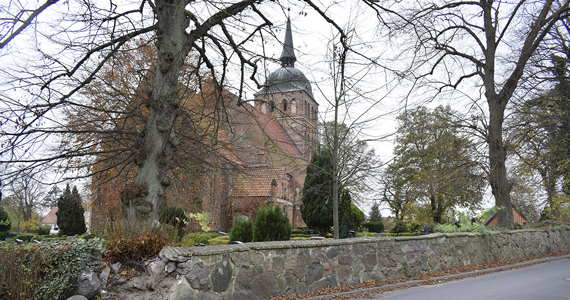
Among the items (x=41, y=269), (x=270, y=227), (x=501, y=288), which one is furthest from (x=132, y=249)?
(x=270, y=227)

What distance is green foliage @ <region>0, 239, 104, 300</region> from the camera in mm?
4277

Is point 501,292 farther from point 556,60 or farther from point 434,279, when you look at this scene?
point 556,60

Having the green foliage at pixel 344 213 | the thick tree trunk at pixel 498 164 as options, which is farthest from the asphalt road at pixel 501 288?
the green foliage at pixel 344 213

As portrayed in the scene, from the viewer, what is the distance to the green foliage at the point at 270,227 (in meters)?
13.2

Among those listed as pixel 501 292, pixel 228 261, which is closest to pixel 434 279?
pixel 501 292

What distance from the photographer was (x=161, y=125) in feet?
21.0

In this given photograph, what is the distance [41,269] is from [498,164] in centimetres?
1303

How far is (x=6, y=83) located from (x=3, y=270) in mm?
3528

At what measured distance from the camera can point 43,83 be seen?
6.73 metres

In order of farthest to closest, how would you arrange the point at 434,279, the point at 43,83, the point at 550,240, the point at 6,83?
the point at 550,240 < the point at 434,279 < the point at 43,83 < the point at 6,83

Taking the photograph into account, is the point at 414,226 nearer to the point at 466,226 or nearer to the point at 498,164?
the point at 498,164

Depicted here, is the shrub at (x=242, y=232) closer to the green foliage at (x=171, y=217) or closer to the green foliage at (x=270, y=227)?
the green foliage at (x=270, y=227)

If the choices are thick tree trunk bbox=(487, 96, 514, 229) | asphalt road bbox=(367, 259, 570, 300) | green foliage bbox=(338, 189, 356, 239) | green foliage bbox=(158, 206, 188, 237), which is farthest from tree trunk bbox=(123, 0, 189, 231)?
green foliage bbox=(338, 189, 356, 239)

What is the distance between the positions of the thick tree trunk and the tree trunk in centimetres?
1082
